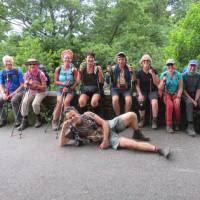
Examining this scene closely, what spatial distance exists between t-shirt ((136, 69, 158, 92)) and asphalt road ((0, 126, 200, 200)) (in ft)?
3.52

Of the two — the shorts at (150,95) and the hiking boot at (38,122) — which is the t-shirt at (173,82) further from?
the hiking boot at (38,122)

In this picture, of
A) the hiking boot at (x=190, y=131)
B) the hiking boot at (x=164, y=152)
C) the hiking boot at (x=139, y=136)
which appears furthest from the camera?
the hiking boot at (x=190, y=131)

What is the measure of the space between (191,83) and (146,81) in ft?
3.00

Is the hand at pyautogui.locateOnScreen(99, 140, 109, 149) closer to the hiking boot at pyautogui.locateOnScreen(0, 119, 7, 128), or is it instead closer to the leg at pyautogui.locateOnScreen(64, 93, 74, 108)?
the leg at pyautogui.locateOnScreen(64, 93, 74, 108)

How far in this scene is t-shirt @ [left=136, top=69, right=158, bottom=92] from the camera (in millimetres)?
7207

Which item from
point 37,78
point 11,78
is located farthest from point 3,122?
point 37,78

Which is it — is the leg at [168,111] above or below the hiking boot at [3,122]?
above

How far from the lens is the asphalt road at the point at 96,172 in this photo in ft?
14.3

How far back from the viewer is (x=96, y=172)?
16.6 ft

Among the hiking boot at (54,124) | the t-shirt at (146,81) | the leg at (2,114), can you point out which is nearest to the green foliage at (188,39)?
the t-shirt at (146,81)

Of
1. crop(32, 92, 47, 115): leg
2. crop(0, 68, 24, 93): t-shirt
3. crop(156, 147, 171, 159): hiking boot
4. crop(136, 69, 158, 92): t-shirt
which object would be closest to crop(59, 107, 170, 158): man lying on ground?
crop(156, 147, 171, 159): hiking boot

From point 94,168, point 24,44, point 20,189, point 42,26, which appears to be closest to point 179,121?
point 94,168

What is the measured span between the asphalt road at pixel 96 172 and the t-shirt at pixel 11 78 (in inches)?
69.0

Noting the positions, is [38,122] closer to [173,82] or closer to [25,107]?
[25,107]
